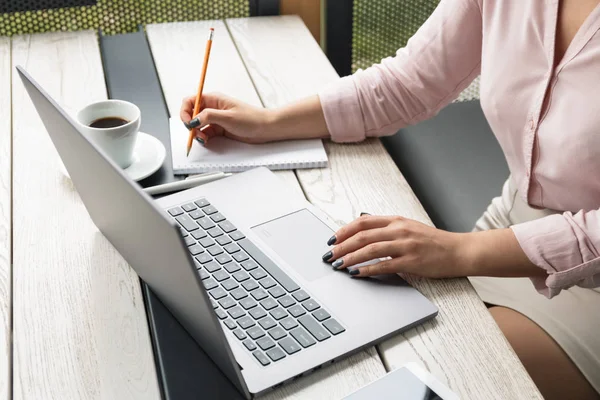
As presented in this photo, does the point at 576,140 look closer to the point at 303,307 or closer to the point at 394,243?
the point at 394,243

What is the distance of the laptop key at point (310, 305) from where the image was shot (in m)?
0.79

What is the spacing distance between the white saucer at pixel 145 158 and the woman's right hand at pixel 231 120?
6 centimetres

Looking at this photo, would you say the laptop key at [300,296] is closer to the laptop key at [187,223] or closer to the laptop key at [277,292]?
the laptop key at [277,292]

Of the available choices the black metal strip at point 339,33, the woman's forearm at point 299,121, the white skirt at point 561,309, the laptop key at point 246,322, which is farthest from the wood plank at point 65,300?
the black metal strip at point 339,33

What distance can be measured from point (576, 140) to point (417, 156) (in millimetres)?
663

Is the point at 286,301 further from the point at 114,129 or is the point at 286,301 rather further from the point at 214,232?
the point at 114,129

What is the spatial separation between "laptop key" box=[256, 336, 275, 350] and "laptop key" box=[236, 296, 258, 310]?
5cm

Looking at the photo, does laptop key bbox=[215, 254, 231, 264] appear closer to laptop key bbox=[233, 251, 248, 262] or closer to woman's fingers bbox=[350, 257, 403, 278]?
laptop key bbox=[233, 251, 248, 262]

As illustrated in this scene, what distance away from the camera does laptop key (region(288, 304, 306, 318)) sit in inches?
30.7

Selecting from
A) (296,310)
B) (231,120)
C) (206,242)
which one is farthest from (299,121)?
(296,310)

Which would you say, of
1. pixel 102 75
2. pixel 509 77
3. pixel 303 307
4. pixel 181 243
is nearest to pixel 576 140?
pixel 509 77

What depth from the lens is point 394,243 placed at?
86 centimetres

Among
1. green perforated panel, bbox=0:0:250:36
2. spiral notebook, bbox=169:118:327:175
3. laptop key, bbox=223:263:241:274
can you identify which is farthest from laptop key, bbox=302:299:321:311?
green perforated panel, bbox=0:0:250:36

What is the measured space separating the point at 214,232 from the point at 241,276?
10 centimetres
